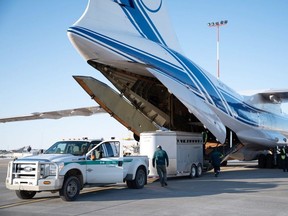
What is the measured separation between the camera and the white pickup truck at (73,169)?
392 inches

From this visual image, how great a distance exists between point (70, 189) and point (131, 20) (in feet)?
24.1

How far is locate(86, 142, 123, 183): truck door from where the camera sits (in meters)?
11.2

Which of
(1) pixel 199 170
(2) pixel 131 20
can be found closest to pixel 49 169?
(2) pixel 131 20

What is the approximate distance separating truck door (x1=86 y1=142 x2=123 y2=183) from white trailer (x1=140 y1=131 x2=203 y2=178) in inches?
130

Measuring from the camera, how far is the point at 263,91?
2361cm

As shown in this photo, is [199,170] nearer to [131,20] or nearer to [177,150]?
[177,150]

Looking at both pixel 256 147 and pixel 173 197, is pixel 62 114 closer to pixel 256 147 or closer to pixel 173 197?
pixel 256 147

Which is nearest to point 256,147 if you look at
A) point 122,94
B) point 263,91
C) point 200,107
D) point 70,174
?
point 263,91

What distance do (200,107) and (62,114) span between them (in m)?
10.4

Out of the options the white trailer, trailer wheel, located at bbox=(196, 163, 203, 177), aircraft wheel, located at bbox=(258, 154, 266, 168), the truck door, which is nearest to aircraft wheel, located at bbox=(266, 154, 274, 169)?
aircraft wheel, located at bbox=(258, 154, 266, 168)

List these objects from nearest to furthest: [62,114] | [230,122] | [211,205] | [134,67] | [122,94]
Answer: [211,205] < [134,67] < [122,94] < [230,122] < [62,114]

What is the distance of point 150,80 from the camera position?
55.8ft

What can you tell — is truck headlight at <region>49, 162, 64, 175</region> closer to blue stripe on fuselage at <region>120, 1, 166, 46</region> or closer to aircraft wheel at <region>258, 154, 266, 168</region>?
blue stripe on fuselage at <region>120, 1, 166, 46</region>

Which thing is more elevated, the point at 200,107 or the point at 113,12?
the point at 113,12
